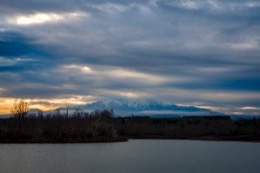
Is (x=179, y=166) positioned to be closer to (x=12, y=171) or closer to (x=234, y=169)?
(x=234, y=169)

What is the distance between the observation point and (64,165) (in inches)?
1106

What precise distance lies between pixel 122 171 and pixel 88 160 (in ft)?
21.5

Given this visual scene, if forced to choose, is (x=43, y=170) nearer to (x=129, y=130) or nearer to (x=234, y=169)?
(x=234, y=169)

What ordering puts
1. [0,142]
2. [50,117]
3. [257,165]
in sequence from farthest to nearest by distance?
[50,117], [0,142], [257,165]

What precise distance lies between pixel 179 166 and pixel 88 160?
21.4ft

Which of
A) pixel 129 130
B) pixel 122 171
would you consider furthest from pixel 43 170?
pixel 129 130

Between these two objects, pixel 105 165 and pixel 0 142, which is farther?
pixel 0 142

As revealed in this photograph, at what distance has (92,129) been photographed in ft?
199

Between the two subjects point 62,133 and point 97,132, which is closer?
point 62,133

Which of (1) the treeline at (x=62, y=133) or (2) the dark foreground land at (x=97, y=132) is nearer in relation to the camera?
(1) the treeline at (x=62, y=133)

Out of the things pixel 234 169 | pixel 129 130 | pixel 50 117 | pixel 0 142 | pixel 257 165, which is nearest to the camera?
pixel 234 169

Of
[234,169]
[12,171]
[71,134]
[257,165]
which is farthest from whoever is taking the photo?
[71,134]

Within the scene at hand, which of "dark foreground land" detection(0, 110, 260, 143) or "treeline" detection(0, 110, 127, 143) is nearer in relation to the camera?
"treeline" detection(0, 110, 127, 143)

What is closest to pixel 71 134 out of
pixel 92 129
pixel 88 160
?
pixel 92 129
